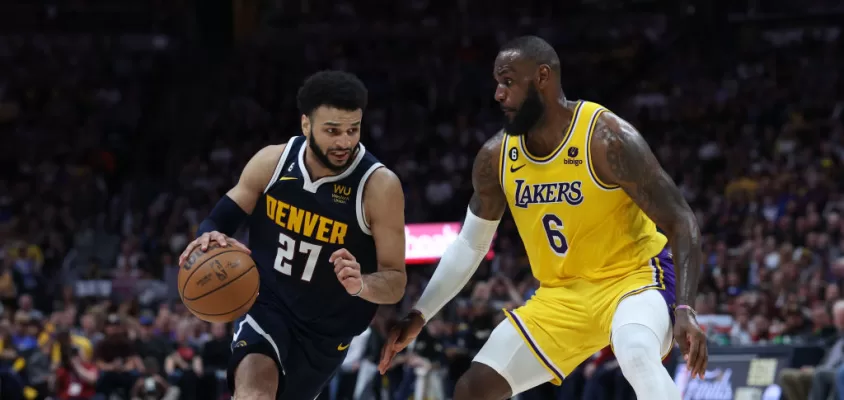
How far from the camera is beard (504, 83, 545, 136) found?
5.10 metres

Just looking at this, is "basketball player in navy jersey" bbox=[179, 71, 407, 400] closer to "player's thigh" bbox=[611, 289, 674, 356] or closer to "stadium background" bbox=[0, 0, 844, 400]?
"player's thigh" bbox=[611, 289, 674, 356]

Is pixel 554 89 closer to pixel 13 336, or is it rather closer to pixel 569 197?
pixel 569 197

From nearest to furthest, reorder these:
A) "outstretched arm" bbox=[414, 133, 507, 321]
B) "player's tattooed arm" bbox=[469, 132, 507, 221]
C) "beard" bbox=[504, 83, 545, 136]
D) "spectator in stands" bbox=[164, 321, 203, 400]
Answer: "beard" bbox=[504, 83, 545, 136]
"player's tattooed arm" bbox=[469, 132, 507, 221]
"outstretched arm" bbox=[414, 133, 507, 321]
"spectator in stands" bbox=[164, 321, 203, 400]

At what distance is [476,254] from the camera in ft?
18.4

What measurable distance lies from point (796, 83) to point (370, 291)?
49.7ft

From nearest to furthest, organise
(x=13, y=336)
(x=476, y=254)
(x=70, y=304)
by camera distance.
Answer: (x=476, y=254) → (x=13, y=336) → (x=70, y=304)

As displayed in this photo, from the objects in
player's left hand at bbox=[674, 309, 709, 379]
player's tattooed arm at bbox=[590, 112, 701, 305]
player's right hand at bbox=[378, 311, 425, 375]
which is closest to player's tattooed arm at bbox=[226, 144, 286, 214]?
player's right hand at bbox=[378, 311, 425, 375]

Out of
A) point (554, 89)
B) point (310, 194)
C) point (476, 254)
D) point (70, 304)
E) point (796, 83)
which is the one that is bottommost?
point (70, 304)

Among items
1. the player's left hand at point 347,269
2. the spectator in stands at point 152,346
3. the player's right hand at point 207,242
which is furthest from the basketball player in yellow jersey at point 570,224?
the spectator in stands at point 152,346

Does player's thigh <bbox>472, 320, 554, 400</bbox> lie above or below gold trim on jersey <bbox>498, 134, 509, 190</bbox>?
below

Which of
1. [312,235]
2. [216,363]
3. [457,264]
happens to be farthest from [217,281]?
[216,363]

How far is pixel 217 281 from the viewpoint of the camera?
487cm

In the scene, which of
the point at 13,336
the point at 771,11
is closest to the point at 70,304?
the point at 13,336

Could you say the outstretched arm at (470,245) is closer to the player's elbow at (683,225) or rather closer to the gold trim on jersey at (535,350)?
the gold trim on jersey at (535,350)
